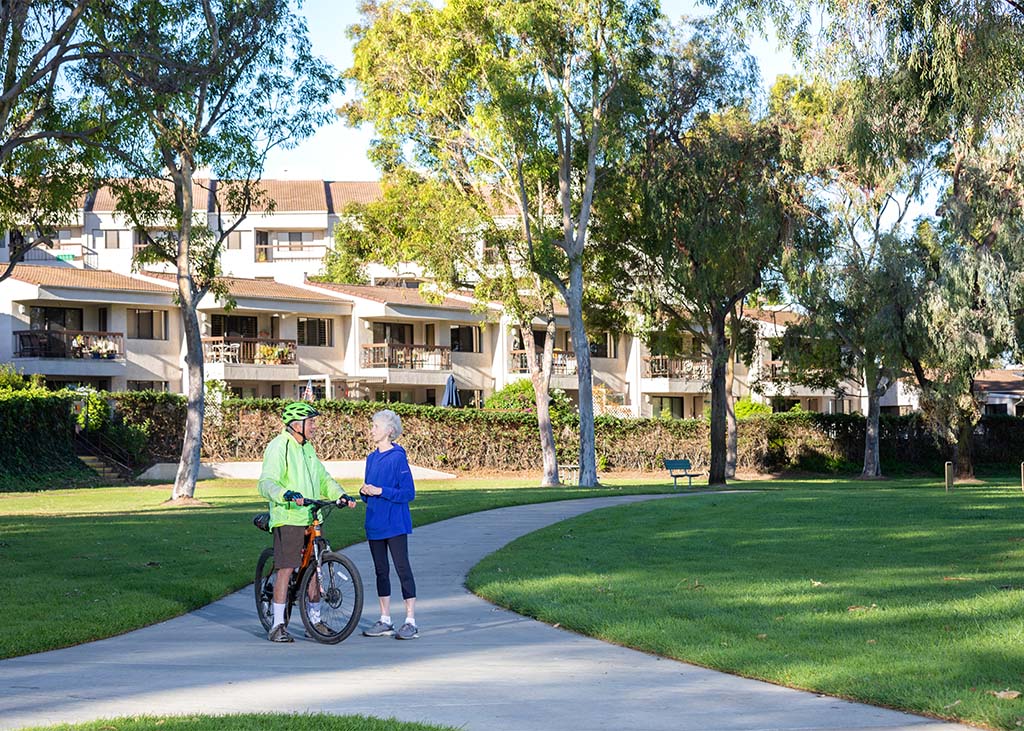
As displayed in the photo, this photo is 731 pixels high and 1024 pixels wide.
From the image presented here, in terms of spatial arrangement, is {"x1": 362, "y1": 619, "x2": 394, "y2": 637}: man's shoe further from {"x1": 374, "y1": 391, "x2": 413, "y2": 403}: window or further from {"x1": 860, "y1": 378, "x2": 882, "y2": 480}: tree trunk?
{"x1": 374, "y1": 391, "x2": 413, "y2": 403}: window

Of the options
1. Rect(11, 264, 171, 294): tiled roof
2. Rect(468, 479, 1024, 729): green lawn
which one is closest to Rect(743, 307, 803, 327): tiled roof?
Rect(11, 264, 171, 294): tiled roof

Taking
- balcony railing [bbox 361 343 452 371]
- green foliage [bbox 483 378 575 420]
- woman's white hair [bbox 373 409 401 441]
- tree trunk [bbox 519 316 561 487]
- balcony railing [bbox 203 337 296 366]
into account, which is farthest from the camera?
balcony railing [bbox 361 343 452 371]

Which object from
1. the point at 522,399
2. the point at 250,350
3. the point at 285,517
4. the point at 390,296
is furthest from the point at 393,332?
the point at 285,517

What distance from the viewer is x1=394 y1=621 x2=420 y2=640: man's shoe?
10.3 meters

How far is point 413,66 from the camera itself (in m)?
40.4

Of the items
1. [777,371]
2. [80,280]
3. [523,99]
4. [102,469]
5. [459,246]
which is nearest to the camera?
[523,99]

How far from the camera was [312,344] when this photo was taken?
60.0 metres

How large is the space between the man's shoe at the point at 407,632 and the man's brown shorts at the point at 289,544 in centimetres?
103

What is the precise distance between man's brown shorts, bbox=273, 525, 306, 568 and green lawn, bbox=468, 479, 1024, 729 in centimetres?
239

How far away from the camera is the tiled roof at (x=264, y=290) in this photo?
56812 millimetres

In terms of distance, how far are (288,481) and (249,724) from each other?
141 inches

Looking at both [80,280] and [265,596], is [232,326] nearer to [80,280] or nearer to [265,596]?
[80,280]

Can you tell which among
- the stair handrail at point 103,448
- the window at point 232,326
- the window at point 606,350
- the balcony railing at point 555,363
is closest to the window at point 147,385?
the window at point 232,326

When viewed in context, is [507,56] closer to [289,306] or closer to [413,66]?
[413,66]
